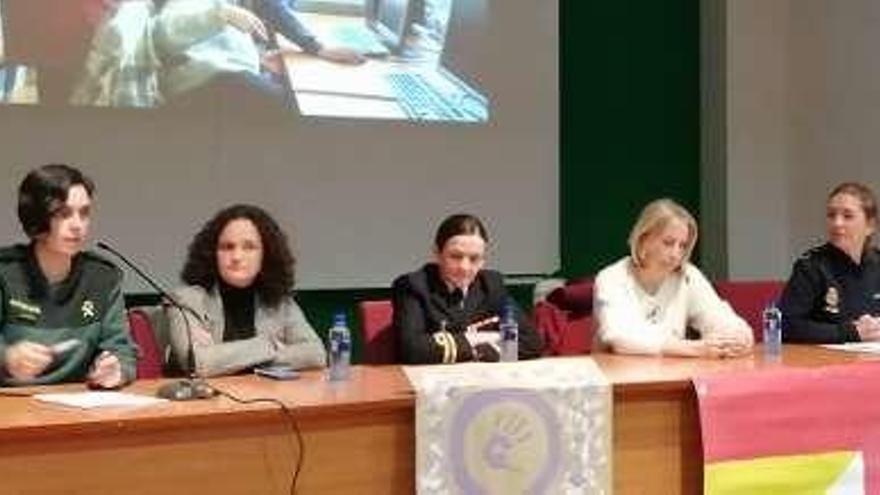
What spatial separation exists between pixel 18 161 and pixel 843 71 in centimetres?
363

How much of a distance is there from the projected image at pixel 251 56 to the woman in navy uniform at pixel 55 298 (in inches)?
68.8

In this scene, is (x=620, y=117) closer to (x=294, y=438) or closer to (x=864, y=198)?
Answer: (x=864, y=198)

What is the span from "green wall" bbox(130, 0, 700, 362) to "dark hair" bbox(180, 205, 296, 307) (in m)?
2.71

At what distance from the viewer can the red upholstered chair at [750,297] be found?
4.59 meters

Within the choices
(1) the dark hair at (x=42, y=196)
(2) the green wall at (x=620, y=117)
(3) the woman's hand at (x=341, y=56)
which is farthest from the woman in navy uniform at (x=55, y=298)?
(2) the green wall at (x=620, y=117)

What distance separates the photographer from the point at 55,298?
276cm

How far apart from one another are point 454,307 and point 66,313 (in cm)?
109

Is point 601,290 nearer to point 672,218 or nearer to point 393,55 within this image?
point 672,218

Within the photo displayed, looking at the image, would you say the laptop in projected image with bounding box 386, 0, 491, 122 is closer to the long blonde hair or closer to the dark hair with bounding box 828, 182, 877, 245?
the long blonde hair

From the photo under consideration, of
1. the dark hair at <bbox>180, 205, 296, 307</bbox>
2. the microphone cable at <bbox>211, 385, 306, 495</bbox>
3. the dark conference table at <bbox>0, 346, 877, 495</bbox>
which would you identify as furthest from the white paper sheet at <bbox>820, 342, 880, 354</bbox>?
the microphone cable at <bbox>211, 385, 306, 495</bbox>

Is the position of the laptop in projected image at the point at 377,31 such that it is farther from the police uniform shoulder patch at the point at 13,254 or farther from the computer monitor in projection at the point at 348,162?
the police uniform shoulder patch at the point at 13,254

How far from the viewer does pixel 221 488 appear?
7.58 ft

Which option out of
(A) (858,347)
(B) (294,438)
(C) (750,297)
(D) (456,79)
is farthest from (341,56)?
(B) (294,438)

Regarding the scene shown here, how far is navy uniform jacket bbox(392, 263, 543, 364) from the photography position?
10.6ft
